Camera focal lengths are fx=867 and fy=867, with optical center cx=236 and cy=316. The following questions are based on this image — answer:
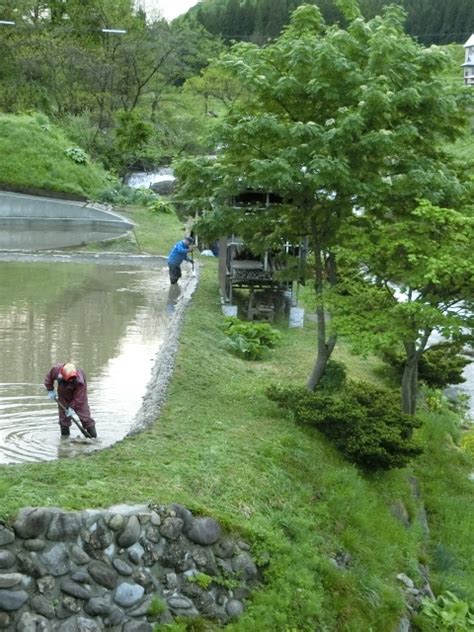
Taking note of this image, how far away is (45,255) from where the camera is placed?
30078 mm

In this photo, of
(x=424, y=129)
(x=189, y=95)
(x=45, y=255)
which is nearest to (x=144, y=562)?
(x=424, y=129)

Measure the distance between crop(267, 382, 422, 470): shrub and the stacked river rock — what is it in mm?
4090

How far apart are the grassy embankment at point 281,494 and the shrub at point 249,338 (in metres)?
2.21

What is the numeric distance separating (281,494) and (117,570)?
10.4 feet

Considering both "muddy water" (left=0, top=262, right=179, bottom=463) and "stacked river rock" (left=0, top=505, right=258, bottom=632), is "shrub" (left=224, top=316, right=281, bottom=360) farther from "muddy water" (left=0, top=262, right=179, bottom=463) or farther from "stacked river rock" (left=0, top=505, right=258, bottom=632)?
"stacked river rock" (left=0, top=505, right=258, bottom=632)

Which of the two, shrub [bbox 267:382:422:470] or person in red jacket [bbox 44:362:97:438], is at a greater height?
person in red jacket [bbox 44:362:97:438]

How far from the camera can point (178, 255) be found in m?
24.8

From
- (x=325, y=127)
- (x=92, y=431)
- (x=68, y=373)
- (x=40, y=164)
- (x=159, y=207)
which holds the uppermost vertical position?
(x=325, y=127)

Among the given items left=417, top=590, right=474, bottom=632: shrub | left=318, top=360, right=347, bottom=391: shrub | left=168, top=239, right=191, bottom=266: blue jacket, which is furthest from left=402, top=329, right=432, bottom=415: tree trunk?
left=168, top=239, right=191, bottom=266: blue jacket

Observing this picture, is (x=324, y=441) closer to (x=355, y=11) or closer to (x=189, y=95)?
(x=355, y=11)

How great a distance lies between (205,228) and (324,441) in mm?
4514

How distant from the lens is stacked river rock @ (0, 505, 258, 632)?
8094mm

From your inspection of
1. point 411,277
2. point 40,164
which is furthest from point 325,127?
point 40,164

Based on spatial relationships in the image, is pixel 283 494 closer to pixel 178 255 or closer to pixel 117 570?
pixel 117 570
